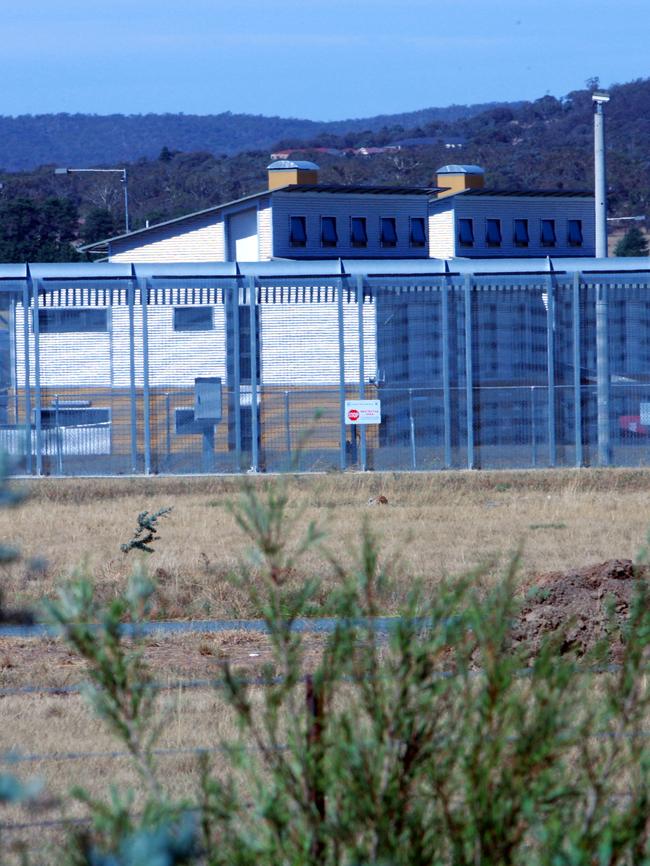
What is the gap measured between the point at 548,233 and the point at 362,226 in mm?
8648

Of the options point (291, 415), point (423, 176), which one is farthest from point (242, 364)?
point (423, 176)

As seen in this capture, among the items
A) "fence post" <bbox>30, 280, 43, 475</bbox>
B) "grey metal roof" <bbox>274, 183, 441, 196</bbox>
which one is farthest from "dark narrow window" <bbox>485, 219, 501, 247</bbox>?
"fence post" <bbox>30, 280, 43, 475</bbox>

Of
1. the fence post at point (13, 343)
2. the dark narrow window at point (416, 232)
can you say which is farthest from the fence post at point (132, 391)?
the dark narrow window at point (416, 232)

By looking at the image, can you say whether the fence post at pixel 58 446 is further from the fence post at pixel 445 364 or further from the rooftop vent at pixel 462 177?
the rooftop vent at pixel 462 177

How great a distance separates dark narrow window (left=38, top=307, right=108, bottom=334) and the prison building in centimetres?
2084

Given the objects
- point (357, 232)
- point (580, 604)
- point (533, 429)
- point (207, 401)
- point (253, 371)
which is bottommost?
point (580, 604)

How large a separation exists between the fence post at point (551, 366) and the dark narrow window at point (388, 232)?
24586mm

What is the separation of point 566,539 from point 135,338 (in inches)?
455

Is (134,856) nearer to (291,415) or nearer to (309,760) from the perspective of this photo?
(309,760)

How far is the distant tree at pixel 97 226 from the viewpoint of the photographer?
75.1 m

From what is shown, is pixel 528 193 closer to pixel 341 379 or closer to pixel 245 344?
pixel 245 344

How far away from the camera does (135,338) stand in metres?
24.9

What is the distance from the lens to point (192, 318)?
2484cm

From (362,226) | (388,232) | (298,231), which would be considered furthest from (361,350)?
(388,232)
